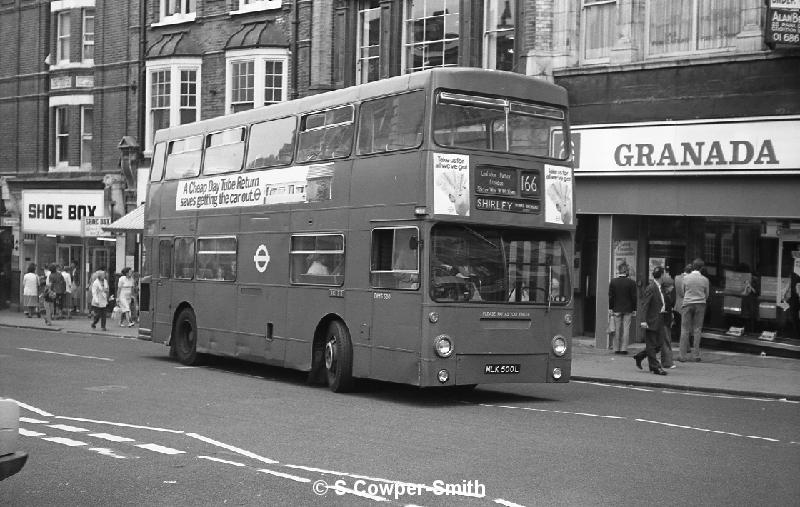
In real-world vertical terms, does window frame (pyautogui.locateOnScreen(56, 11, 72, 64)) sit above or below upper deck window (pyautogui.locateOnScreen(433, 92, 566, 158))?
above

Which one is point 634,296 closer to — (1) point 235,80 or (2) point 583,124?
(2) point 583,124

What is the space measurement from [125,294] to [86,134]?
913cm

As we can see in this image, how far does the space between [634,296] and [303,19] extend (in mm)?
14464

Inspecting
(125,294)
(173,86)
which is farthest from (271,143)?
(173,86)

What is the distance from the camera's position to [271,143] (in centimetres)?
1806

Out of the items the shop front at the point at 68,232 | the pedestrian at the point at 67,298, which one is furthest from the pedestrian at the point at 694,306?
the pedestrian at the point at 67,298

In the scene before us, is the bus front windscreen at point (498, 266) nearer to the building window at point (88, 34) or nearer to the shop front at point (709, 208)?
the shop front at point (709, 208)

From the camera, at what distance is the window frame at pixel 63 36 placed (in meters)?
41.2

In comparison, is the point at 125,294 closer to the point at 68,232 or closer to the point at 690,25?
the point at 68,232

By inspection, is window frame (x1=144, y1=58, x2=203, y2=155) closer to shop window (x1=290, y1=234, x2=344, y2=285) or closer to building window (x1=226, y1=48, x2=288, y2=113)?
building window (x1=226, y1=48, x2=288, y2=113)

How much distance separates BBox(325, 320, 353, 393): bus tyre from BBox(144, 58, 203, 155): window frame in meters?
20.6

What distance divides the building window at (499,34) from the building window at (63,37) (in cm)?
2028

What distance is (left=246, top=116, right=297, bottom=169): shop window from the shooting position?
1756cm

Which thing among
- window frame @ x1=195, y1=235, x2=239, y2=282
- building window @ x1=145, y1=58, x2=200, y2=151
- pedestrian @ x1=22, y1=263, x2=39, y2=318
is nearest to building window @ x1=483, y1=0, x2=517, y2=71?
window frame @ x1=195, y1=235, x2=239, y2=282
